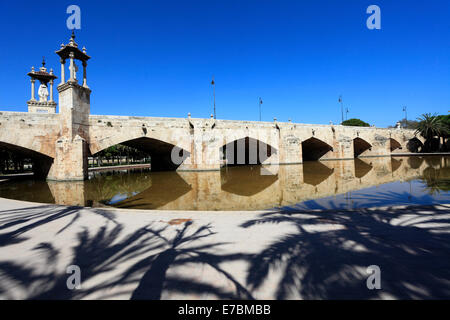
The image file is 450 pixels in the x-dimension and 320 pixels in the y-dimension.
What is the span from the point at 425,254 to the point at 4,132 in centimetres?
2138

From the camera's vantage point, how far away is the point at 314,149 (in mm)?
37312

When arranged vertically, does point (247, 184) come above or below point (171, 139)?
below

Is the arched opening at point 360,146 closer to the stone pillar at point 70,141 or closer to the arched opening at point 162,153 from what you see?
the arched opening at point 162,153

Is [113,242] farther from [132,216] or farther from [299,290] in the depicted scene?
[299,290]

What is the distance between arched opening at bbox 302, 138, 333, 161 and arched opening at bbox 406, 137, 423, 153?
868 inches

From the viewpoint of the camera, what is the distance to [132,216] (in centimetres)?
601

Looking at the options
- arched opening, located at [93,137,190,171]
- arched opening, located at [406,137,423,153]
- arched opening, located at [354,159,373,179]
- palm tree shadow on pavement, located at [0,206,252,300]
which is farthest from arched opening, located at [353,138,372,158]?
palm tree shadow on pavement, located at [0,206,252,300]

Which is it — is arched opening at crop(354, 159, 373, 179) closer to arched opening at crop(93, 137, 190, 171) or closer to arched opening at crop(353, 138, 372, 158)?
arched opening at crop(93, 137, 190, 171)

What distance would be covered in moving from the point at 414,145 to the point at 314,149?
2485cm

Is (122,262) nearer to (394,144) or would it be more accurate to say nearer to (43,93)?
(43,93)

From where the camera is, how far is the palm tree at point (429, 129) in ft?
140

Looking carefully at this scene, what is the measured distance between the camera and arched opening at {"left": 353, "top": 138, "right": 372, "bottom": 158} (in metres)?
39.4

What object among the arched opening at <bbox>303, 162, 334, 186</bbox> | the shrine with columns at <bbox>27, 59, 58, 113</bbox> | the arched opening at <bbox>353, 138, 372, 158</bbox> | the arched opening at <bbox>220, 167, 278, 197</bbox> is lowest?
the arched opening at <bbox>220, 167, 278, 197</bbox>

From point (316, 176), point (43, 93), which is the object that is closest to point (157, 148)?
point (43, 93)
